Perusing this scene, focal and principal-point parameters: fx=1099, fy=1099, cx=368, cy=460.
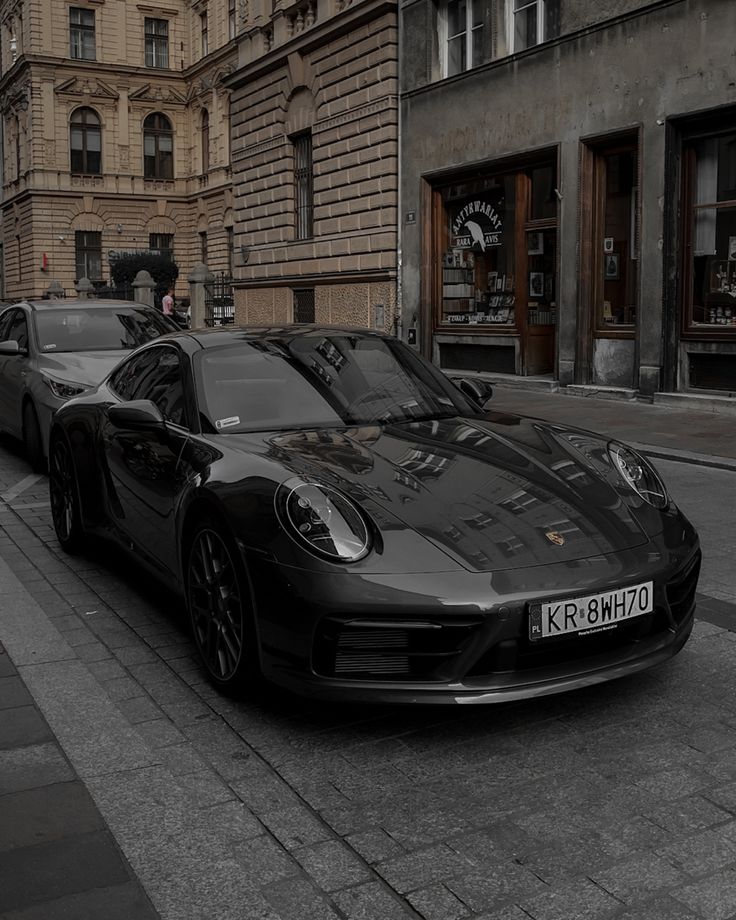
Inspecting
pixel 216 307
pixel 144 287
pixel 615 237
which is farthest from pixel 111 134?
pixel 615 237

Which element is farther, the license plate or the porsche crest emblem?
the porsche crest emblem

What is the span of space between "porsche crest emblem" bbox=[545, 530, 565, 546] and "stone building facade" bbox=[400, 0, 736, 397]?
1111 centimetres

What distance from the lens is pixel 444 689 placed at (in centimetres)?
344

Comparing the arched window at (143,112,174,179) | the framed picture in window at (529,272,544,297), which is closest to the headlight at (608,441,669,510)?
the framed picture in window at (529,272,544,297)

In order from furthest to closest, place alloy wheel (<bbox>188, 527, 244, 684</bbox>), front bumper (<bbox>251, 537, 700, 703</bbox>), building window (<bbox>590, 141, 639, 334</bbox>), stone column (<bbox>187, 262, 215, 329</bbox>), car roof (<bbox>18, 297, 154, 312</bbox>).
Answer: stone column (<bbox>187, 262, 215, 329</bbox>) → building window (<bbox>590, 141, 639, 334</bbox>) → car roof (<bbox>18, 297, 154, 312</bbox>) → alloy wheel (<bbox>188, 527, 244, 684</bbox>) → front bumper (<bbox>251, 537, 700, 703</bbox>)

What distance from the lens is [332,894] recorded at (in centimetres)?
269

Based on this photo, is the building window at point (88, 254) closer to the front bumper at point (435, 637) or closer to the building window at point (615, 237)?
the building window at point (615, 237)

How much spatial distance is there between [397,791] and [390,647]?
0.45 m

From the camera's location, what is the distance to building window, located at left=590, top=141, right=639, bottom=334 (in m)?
15.5

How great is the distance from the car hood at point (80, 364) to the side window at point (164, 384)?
11.4 feet

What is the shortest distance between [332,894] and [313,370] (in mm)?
2762

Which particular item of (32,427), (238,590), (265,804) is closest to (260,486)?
(238,590)

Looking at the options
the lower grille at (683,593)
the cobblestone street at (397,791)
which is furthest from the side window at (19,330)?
the lower grille at (683,593)

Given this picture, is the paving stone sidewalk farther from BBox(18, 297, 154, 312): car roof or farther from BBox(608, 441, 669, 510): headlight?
BBox(18, 297, 154, 312): car roof
